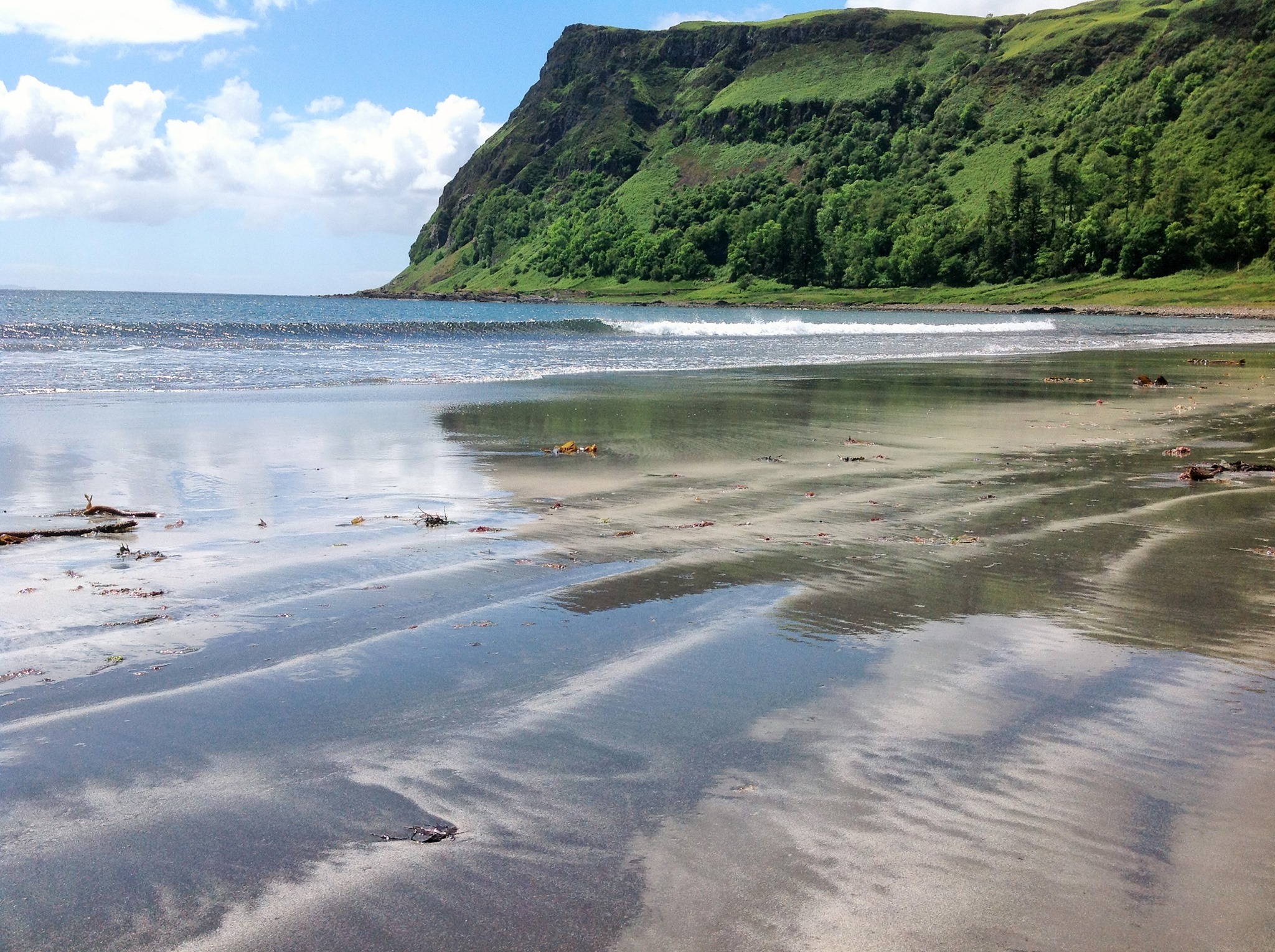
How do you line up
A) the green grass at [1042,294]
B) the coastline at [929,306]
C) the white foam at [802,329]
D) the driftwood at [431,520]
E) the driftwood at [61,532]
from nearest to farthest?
the driftwood at [61,532] < the driftwood at [431,520] < the white foam at [802,329] < the coastline at [929,306] < the green grass at [1042,294]

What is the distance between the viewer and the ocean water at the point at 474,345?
29.1m

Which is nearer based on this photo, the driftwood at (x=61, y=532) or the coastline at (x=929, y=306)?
the driftwood at (x=61, y=532)

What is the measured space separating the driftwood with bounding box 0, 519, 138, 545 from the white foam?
51.5m

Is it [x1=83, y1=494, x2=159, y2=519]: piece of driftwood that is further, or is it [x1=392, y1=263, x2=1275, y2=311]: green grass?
[x1=392, y1=263, x2=1275, y2=311]: green grass

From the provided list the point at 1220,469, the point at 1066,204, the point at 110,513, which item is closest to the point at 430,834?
the point at 110,513

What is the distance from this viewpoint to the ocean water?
95.5 feet

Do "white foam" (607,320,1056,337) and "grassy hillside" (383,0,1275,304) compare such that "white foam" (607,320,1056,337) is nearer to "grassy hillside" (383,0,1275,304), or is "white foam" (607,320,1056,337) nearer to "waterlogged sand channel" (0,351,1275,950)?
"grassy hillside" (383,0,1275,304)

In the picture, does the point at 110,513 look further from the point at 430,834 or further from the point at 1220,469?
the point at 1220,469

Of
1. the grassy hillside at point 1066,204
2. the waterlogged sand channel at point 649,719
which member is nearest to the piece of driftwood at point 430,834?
the waterlogged sand channel at point 649,719

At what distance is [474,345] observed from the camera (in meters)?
48.3

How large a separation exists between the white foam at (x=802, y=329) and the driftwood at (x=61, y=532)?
51.5 m

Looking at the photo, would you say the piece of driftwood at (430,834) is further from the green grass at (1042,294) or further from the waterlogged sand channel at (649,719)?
the green grass at (1042,294)

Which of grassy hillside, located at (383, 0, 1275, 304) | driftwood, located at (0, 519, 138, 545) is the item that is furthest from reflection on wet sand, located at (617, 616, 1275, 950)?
grassy hillside, located at (383, 0, 1275, 304)

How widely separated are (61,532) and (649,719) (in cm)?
699
